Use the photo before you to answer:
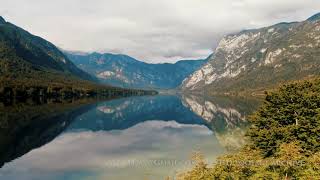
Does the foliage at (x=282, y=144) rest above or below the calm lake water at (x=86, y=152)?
above

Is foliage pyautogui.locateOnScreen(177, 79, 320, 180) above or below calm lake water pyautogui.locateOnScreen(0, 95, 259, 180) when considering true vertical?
above

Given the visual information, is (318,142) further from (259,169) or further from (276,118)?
(259,169)

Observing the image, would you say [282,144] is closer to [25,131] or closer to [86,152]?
[86,152]

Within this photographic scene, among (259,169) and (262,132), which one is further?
(262,132)

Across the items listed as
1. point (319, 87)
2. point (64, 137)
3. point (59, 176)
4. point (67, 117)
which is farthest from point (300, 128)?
point (67, 117)

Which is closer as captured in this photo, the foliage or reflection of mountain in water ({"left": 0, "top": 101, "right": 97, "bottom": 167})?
the foliage

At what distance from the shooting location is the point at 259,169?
3966cm

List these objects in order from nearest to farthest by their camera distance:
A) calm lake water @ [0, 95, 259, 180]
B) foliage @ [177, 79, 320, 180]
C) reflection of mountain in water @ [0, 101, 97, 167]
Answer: foliage @ [177, 79, 320, 180]
calm lake water @ [0, 95, 259, 180]
reflection of mountain in water @ [0, 101, 97, 167]

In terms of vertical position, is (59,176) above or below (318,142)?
below

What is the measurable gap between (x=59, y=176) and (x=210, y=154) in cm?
3488

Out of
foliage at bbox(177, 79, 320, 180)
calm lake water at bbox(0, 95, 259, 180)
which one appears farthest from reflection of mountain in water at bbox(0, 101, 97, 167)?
Result: foliage at bbox(177, 79, 320, 180)

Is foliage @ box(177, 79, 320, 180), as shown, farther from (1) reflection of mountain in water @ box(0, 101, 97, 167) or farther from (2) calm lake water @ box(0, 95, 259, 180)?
(1) reflection of mountain in water @ box(0, 101, 97, 167)

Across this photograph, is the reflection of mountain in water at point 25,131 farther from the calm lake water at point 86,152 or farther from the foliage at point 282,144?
the foliage at point 282,144

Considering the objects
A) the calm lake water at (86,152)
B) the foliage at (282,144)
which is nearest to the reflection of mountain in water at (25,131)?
the calm lake water at (86,152)
